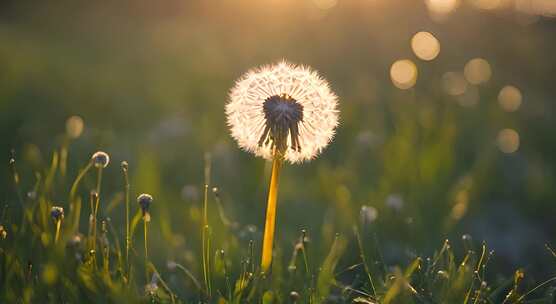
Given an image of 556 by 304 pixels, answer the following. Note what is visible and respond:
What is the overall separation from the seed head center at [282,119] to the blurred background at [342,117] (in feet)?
1.76

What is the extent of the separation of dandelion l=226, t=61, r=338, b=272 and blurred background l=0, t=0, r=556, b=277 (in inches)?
16.4

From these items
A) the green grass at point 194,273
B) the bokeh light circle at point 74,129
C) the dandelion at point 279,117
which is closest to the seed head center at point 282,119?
the dandelion at point 279,117

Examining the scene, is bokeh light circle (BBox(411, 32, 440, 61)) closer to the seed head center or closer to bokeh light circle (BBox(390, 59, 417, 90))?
bokeh light circle (BBox(390, 59, 417, 90))

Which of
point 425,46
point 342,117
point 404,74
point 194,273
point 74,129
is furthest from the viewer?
point 425,46

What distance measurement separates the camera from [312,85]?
2.71 meters

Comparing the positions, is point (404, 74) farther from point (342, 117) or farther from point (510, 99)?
point (342, 117)

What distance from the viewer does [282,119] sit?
2422 millimetres

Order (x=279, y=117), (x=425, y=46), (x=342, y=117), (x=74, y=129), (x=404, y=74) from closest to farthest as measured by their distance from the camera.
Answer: (x=279, y=117), (x=74, y=129), (x=342, y=117), (x=404, y=74), (x=425, y=46)

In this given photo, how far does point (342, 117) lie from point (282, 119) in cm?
295

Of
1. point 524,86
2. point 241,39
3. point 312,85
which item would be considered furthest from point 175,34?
point 312,85

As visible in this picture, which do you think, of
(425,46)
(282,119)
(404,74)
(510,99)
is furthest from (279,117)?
(425,46)

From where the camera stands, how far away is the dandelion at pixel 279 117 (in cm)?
244

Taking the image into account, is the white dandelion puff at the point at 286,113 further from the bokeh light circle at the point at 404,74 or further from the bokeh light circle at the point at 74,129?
the bokeh light circle at the point at 404,74

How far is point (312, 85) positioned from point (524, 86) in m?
4.48
